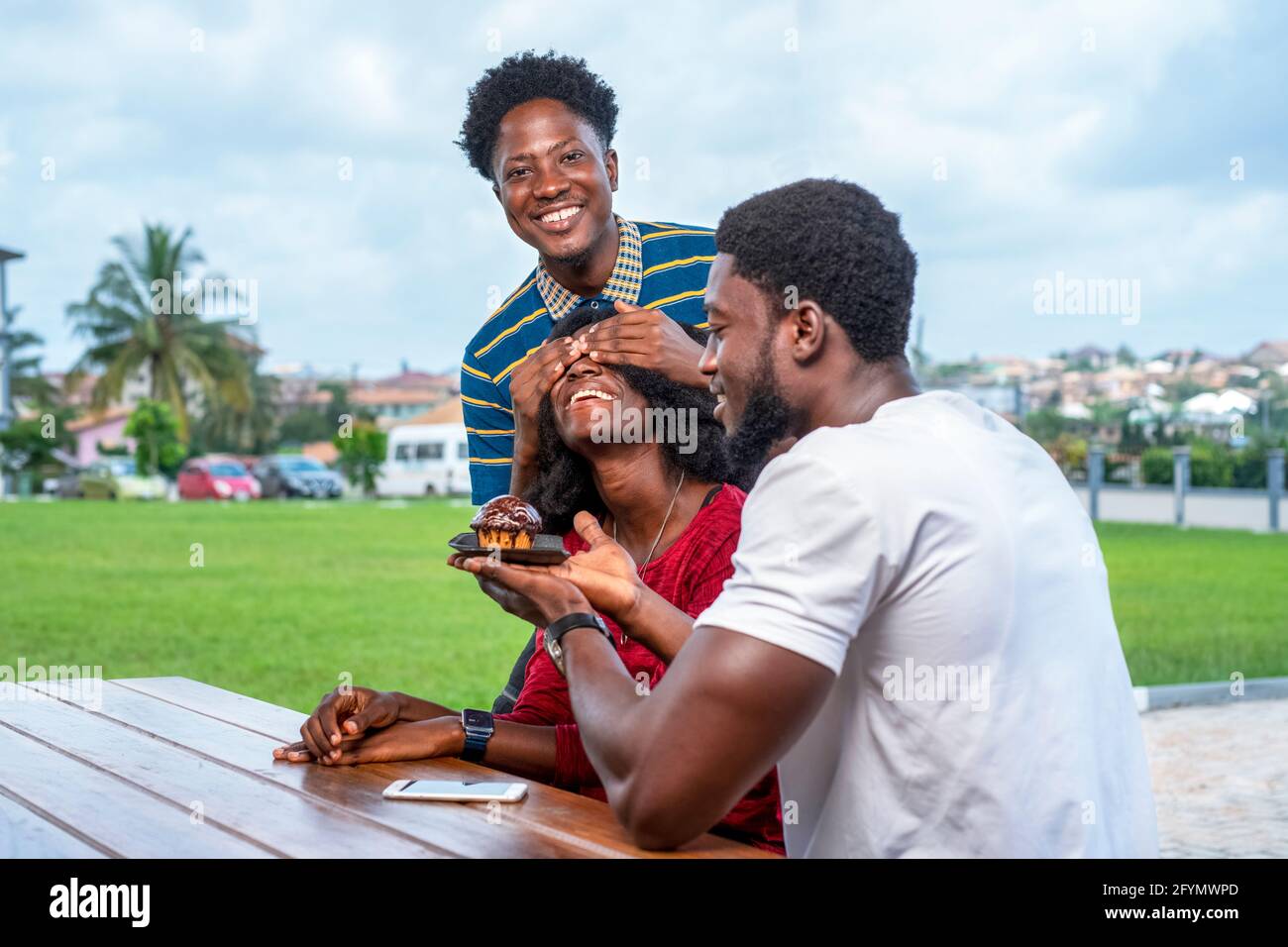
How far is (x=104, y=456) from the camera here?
55219mm

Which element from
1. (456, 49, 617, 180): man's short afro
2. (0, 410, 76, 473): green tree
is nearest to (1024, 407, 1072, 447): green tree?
(456, 49, 617, 180): man's short afro

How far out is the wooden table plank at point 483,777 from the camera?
213cm

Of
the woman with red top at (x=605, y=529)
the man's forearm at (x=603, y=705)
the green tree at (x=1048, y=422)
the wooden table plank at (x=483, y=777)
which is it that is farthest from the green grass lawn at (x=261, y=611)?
the green tree at (x=1048, y=422)

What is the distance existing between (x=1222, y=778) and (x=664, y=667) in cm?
439

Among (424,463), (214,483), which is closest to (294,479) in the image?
(214,483)

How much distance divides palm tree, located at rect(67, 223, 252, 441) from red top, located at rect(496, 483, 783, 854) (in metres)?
52.7

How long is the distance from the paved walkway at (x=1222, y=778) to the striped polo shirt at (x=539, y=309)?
8.51 feet

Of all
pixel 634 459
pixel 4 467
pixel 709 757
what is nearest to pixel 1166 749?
pixel 634 459

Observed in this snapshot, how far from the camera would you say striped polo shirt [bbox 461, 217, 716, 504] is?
148 inches

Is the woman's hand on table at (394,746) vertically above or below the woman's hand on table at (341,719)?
below

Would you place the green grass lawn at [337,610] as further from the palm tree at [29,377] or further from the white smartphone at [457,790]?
the palm tree at [29,377]

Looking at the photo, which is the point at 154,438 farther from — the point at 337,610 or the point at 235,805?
the point at 235,805

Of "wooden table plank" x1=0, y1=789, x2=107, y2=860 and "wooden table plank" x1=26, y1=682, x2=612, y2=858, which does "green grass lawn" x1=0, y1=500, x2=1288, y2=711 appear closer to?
"wooden table plank" x1=26, y1=682, x2=612, y2=858

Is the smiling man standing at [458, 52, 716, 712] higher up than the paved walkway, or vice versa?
the smiling man standing at [458, 52, 716, 712]
